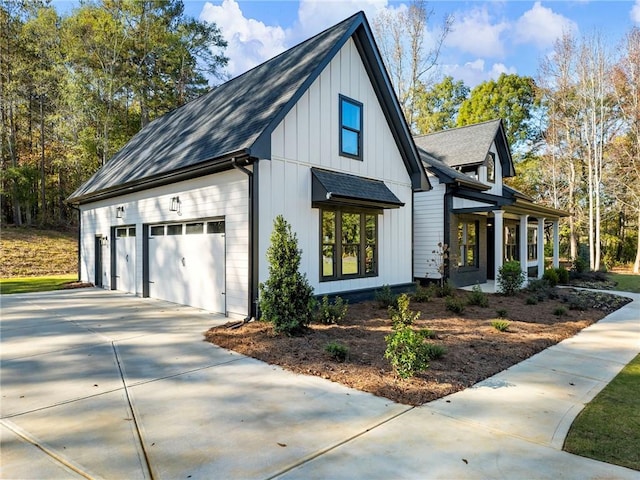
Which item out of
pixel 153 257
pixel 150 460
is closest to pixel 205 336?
pixel 150 460

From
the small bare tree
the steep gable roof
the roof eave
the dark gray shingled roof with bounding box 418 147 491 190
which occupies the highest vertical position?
the small bare tree

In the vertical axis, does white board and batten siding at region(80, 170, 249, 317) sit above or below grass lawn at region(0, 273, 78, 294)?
above

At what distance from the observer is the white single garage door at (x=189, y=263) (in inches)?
344

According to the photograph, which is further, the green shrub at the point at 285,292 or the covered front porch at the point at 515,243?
the covered front porch at the point at 515,243

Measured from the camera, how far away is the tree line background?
21188mm

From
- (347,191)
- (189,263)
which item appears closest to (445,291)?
(347,191)

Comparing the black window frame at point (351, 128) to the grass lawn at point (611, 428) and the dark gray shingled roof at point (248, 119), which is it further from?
the grass lawn at point (611, 428)

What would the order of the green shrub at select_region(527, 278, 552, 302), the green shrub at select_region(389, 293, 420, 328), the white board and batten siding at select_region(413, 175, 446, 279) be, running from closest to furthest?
the green shrub at select_region(389, 293, 420, 328) → the green shrub at select_region(527, 278, 552, 302) → the white board and batten siding at select_region(413, 175, 446, 279)

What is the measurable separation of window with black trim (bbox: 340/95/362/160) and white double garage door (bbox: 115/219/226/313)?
3.67 meters

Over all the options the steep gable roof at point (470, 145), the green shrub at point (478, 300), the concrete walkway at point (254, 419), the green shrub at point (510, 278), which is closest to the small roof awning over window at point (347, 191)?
the green shrub at point (478, 300)

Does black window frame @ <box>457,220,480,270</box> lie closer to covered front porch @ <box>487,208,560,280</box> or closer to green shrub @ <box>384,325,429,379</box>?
covered front porch @ <box>487,208,560,280</box>

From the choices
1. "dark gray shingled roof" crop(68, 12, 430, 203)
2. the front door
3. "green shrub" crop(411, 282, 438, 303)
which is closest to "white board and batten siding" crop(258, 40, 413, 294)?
"dark gray shingled roof" crop(68, 12, 430, 203)

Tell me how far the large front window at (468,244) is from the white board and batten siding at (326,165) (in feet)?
11.6

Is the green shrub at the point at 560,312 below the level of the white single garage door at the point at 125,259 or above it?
below
